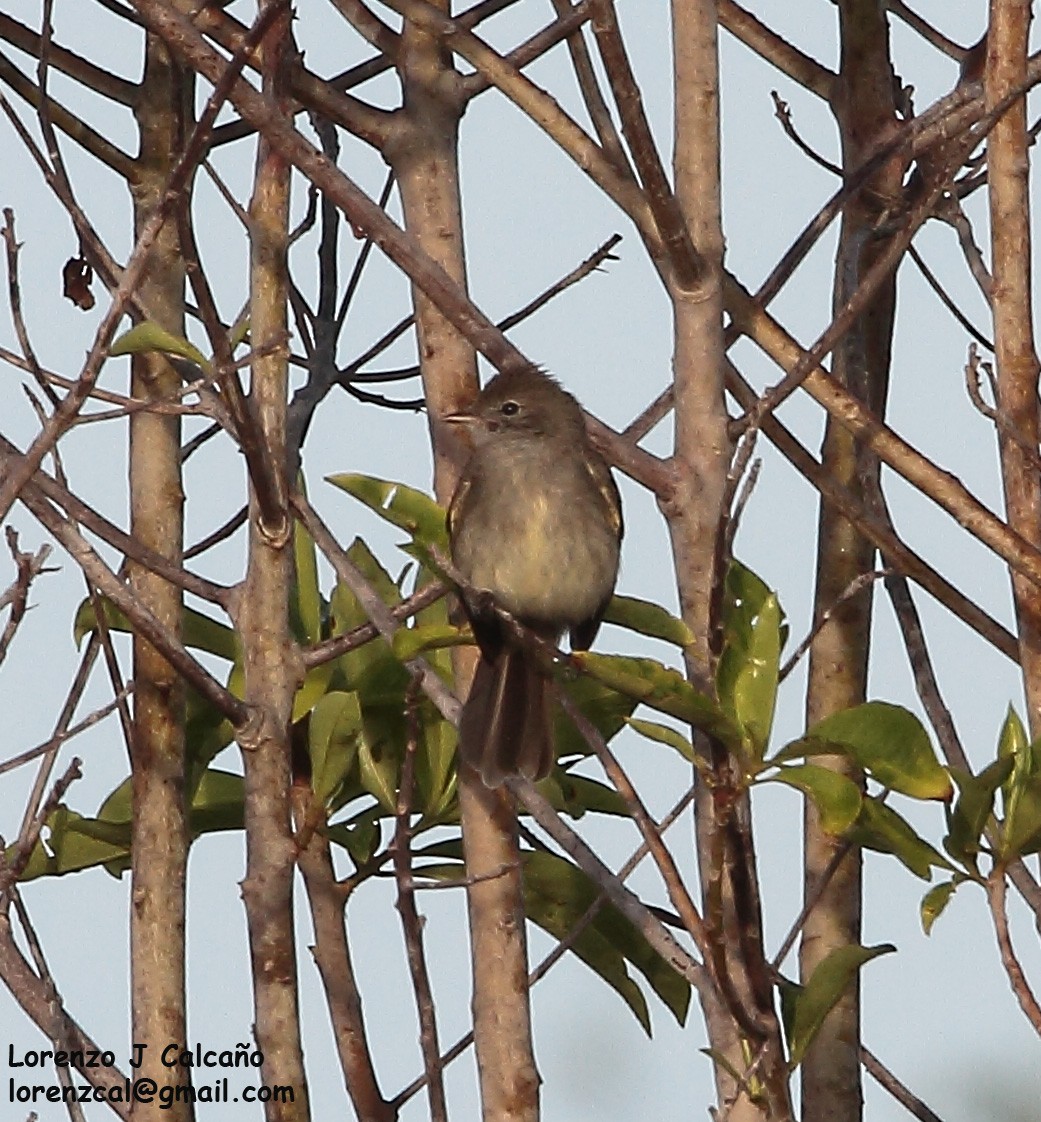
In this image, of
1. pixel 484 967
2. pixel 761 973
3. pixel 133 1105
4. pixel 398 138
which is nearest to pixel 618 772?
pixel 761 973

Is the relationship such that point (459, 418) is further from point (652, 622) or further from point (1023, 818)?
point (1023, 818)

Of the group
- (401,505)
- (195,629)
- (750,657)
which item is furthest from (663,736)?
(195,629)

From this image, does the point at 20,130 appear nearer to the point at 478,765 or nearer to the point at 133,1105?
the point at 478,765

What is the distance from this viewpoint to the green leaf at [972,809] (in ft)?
10.2

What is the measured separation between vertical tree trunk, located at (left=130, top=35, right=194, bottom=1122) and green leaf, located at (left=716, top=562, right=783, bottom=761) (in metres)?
1.09

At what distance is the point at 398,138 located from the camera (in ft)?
12.8

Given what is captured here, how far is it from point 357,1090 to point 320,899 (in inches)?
14.4

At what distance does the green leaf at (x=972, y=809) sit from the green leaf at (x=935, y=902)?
47 mm

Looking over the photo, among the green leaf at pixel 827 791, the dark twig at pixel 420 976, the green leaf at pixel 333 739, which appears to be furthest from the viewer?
the green leaf at pixel 333 739

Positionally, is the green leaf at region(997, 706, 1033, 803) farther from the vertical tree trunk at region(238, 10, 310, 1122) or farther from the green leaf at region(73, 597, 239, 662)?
the green leaf at region(73, 597, 239, 662)

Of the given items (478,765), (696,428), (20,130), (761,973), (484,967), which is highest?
(20,130)

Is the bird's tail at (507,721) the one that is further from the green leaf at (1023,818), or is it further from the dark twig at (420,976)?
the green leaf at (1023,818)

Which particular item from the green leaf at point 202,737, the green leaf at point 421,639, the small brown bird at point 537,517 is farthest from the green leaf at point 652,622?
the small brown bird at point 537,517

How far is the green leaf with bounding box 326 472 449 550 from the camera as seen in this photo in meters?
3.54
